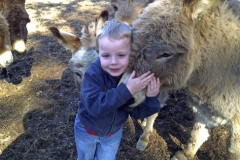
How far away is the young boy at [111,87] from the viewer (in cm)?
197

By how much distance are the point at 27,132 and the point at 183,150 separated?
98.1 inches

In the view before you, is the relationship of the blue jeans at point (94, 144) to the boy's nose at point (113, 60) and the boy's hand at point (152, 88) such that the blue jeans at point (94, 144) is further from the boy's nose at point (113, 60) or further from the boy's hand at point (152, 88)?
the boy's nose at point (113, 60)

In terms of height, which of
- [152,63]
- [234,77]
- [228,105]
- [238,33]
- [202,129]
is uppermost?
[238,33]

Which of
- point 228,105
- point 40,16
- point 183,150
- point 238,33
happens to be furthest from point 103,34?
point 40,16

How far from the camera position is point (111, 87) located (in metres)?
2.21

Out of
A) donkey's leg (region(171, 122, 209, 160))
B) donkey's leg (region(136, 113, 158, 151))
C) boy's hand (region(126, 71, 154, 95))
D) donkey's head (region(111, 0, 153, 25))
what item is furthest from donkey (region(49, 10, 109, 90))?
donkey's leg (region(171, 122, 209, 160))

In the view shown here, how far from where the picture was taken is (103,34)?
203cm

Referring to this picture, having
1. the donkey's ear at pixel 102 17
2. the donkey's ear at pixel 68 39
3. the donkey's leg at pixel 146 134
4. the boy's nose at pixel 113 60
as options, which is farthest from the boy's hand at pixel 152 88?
the donkey's leg at pixel 146 134

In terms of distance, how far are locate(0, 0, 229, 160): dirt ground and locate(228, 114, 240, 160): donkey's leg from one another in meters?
0.62

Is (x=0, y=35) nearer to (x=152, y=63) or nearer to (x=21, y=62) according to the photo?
(x=21, y=62)

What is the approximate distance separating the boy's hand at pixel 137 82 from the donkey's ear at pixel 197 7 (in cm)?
65

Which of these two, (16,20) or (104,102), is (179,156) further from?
(16,20)

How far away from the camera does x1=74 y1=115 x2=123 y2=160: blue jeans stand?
2.56 metres

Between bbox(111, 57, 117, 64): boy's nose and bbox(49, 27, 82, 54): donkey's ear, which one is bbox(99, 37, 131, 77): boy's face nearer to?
bbox(111, 57, 117, 64): boy's nose
